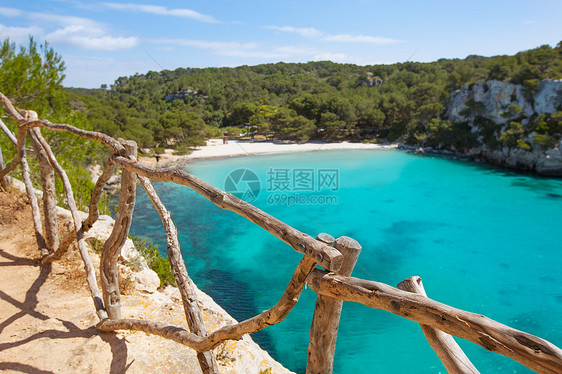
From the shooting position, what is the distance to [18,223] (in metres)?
5.00

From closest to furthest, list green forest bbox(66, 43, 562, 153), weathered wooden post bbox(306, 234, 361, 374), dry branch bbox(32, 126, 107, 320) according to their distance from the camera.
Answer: weathered wooden post bbox(306, 234, 361, 374), dry branch bbox(32, 126, 107, 320), green forest bbox(66, 43, 562, 153)

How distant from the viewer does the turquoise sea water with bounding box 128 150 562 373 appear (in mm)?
7105

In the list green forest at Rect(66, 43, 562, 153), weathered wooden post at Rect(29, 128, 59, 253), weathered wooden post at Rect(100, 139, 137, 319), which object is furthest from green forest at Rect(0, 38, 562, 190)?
weathered wooden post at Rect(100, 139, 137, 319)

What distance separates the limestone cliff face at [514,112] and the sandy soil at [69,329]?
2409cm

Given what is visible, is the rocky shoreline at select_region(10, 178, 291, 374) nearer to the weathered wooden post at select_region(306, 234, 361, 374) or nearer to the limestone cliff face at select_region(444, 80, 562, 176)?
the weathered wooden post at select_region(306, 234, 361, 374)

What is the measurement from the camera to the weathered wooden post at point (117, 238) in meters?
3.04

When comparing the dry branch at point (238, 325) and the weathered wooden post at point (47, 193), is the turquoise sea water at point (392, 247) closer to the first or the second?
the dry branch at point (238, 325)

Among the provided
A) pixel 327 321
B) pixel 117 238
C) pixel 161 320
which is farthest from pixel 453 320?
pixel 161 320

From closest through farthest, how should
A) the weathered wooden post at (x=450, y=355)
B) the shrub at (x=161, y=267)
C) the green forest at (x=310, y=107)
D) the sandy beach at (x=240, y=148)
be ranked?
the weathered wooden post at (x=450, y=355) → the shrub at (x=161, y=267) → the sandy beach at (x=240, y=148) → the green forest at (x=310, y=107)

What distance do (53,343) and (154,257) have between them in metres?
3.36

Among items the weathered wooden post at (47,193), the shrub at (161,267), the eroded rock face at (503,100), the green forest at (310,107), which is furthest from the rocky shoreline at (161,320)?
the eroded rock face at (503,100)

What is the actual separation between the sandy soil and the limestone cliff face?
2409 cm

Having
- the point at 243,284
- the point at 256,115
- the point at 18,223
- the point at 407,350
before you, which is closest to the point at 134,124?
the point at 256,115

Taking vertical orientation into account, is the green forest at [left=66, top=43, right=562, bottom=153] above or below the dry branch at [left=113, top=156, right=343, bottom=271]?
above
